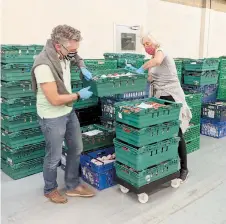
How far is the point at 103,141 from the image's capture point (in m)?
3.10

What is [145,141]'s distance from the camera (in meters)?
2.42

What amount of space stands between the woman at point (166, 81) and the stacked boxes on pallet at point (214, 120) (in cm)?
150

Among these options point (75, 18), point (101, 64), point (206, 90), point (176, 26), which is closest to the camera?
point (101, 64)

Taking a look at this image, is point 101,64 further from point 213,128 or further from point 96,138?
point 213,128

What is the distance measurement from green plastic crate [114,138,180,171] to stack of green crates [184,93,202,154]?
111 cm

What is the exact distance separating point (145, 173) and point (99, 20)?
280 cm

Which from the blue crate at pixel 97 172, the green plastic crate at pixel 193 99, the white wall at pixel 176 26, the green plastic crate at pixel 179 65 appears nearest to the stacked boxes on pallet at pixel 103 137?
the blue crate at pixel 97 172

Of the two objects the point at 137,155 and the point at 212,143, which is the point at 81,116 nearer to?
the point at 137,155

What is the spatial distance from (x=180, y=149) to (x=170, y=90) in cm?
65

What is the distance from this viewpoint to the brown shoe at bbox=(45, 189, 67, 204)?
8.30 feet

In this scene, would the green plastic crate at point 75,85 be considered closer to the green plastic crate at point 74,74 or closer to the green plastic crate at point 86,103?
the green plastic crate at point 74,74

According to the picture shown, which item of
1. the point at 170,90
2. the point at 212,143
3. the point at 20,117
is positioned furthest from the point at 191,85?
the point at 20,117

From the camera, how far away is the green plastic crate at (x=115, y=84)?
8.18 ft

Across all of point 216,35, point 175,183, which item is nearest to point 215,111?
point 175,183
